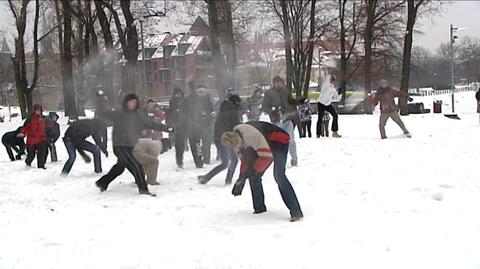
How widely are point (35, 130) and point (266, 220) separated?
27.9 ft

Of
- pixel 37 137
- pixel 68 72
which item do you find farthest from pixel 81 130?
pixel 68 72

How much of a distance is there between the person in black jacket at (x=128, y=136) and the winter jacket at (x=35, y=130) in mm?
4615

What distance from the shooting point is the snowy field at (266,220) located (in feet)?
19.2

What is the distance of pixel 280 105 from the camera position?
12391 mm

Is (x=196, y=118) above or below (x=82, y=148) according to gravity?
above

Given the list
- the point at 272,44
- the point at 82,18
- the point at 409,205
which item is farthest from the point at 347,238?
the point at 272,44

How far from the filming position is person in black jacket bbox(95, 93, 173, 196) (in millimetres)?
9539

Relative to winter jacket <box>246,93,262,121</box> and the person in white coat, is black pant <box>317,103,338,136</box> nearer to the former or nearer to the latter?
the person in white coat

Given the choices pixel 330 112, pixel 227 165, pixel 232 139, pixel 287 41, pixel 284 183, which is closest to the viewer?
pixel 232 139

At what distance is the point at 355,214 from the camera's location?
289 inches

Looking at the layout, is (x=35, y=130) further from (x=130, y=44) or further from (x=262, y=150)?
(x=130, y=44)

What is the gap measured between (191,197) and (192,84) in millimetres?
4305

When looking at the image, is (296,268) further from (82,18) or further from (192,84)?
(82,18)

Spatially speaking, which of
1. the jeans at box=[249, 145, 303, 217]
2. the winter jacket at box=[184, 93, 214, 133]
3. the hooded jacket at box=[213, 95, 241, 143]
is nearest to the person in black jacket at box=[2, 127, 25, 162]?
the winter jacket at box=[184, 93, 214, 133]
